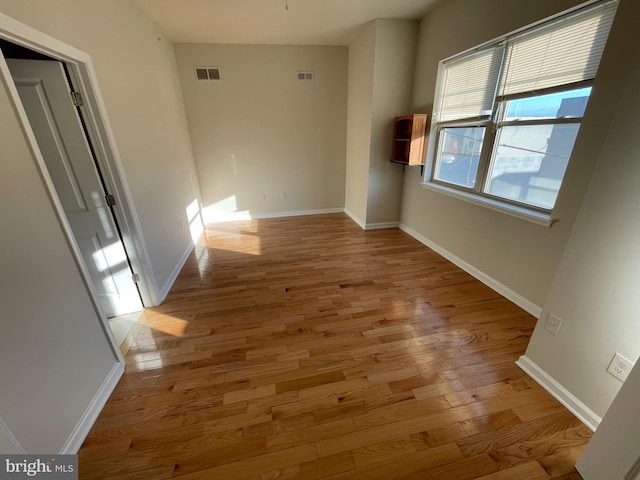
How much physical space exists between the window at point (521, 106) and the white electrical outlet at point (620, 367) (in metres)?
1.24

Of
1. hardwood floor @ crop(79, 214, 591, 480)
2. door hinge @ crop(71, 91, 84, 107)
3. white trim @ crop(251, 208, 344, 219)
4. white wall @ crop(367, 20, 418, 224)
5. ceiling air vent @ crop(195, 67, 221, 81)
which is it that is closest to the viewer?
hardwood floor @ crop(79, 214, 591, 480)

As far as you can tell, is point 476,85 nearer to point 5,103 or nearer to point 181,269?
point 5,103

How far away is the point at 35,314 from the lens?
1.17 metres

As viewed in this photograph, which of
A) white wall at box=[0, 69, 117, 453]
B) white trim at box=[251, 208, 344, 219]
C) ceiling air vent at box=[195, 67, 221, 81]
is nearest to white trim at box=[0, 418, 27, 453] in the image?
white wall at box=[0, 69, 117, 453]

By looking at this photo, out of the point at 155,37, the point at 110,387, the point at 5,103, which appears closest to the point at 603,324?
the point at 110,387

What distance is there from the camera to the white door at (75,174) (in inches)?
65.7

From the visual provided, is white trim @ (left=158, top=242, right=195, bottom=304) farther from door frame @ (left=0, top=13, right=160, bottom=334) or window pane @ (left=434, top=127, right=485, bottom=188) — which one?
window pane @ (left=434, top=127, right=485, bottom=188)

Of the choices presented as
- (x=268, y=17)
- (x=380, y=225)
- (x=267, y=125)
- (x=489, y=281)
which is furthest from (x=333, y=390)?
(x=267, y=125)

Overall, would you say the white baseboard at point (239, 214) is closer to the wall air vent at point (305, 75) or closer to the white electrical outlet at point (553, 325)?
the wall air vent at point (305, 75)

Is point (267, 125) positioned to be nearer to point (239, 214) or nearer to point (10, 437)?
point (239, 214)

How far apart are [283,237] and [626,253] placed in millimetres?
3493

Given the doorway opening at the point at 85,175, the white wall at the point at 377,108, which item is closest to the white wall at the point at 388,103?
the white wall at the point at 377,108

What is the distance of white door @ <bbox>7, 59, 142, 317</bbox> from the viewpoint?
65.7 inches

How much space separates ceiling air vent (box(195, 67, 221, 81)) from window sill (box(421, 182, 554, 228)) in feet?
12.4
